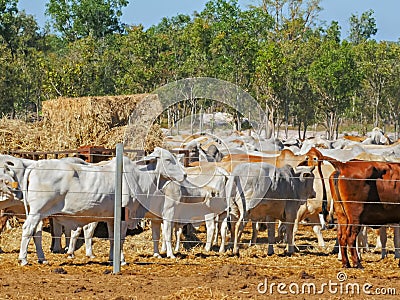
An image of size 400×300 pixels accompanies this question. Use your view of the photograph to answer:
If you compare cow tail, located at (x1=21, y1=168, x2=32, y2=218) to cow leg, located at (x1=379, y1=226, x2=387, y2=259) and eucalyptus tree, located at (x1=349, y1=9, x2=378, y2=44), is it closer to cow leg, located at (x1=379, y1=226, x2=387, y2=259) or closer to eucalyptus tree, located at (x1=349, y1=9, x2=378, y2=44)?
cow leg, located at (x1=379, y1=226, x2=387, y2=259)

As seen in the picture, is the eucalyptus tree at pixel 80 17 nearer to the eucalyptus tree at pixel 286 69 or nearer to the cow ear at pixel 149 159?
the eucalyptus tree at pixel 286 69

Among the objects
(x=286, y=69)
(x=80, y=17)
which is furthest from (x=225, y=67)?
(x=80, y=17)

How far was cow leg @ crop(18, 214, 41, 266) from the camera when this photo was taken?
11375mm

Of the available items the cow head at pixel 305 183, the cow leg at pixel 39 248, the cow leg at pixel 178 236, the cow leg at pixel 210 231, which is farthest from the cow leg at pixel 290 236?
the cow leg at pixel 39 248

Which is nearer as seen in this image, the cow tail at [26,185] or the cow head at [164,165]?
the cow tail at [26,185]

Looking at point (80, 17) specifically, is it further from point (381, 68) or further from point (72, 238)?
point (72, 238)

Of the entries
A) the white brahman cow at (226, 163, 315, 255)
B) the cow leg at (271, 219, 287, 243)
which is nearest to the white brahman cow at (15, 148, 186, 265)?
the white brahman cow at (226, 163, 315, 255)

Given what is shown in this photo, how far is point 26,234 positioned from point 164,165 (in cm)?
268

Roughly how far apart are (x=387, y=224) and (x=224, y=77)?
1430 inches

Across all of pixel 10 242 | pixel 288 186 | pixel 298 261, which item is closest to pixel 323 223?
pixel 288 186

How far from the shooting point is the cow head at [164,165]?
42.3 feet

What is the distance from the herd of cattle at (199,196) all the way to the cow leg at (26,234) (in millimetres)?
14

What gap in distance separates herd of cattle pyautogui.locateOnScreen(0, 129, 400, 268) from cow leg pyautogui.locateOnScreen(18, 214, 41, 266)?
14 millimetres

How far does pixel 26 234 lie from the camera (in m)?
11.4
